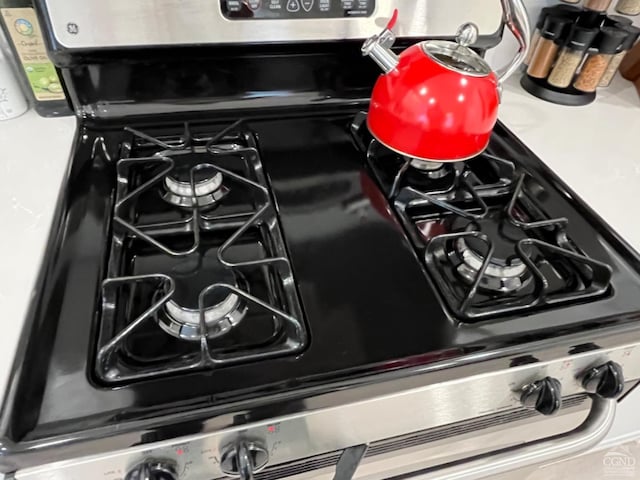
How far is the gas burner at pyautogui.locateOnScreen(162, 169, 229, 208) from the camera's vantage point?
2.09 feet

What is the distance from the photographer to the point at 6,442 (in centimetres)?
39

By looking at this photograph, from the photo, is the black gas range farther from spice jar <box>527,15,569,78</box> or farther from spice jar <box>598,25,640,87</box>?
spice jar <box>598,25,640,87</box>

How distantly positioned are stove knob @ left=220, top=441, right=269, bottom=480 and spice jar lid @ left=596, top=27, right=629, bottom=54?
0.92 metres

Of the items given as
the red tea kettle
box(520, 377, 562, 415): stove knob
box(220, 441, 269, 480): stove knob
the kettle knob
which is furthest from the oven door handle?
the kettle knob

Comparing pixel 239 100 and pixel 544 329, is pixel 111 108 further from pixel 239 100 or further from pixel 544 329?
pixel 544 329

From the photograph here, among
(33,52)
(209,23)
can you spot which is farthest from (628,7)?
(33,52)

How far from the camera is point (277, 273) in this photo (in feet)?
1.80

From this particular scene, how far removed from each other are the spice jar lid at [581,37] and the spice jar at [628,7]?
140mm

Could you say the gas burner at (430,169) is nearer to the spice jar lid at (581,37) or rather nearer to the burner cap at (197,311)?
the burner cap at (197,311)

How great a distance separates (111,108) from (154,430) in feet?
1.71

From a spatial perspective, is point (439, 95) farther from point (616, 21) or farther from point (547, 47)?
point (616, 21)

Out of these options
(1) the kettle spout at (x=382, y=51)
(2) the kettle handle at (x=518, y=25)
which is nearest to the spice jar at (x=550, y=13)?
(2) the kettle handle at (x=518, y=25)

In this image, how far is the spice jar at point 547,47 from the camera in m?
0.93

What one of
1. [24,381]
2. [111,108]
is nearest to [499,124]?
[111,108]
